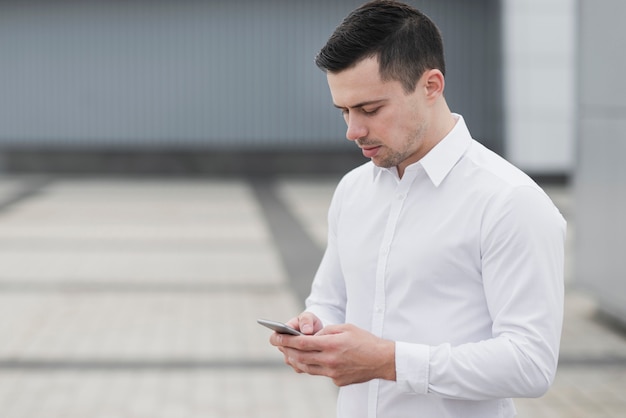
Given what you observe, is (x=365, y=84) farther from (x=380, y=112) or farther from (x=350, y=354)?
(x=350, y=354)

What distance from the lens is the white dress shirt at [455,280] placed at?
209 cm

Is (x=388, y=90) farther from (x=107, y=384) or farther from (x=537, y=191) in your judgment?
(x=107, y=384)

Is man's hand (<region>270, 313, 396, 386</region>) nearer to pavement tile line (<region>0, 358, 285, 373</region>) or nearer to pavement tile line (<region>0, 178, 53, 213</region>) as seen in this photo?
pavement tile line (<region>0, 358, 285, 373</region>)

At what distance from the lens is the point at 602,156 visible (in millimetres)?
8117

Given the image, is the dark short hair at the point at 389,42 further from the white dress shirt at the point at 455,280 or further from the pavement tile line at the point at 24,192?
the pavement tile line at the point at 24,192

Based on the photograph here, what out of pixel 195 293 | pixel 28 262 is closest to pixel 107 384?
pixel 195 293

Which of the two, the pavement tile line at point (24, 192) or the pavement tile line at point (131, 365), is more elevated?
the pavement tile line at point (131, 365)

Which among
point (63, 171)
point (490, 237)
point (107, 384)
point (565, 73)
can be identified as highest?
point (490, 237)

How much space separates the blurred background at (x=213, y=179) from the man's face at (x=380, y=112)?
368 centimetres

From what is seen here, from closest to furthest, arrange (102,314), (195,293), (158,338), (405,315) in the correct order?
(405,315)
(158,338)
(102,314)
(195,293)

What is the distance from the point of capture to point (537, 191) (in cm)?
215

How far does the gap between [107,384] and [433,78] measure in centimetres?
453

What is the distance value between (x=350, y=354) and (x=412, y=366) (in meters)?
0.13

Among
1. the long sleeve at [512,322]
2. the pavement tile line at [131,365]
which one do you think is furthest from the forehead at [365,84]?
the pavement tile line at [131,365]
